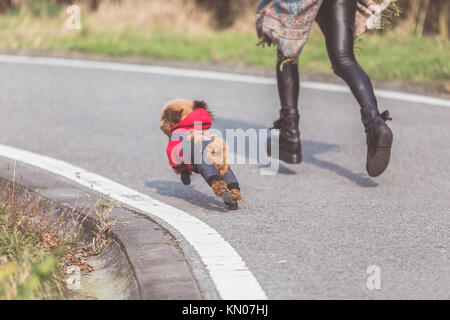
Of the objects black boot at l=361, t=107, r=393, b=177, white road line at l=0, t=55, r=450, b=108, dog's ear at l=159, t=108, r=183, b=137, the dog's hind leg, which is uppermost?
dog's ear at l=159, t=108, r=183, b=137

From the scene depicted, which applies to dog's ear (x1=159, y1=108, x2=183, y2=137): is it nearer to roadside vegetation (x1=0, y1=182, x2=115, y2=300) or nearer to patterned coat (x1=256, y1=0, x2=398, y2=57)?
roadside vegetation (x1=0, y1=182, x2=115, y2=300)

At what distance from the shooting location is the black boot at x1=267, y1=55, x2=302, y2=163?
17.6 feet

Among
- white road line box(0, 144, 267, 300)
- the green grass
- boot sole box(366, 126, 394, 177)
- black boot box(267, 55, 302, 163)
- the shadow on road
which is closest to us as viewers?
white road line box(0, 144, 267, 300)

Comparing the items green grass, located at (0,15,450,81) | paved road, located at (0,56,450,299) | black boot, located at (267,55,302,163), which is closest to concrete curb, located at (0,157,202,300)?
paved road, located at (0,56,450,299)

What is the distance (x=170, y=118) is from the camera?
4598 millimetres

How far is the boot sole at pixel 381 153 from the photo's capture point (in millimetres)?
4746

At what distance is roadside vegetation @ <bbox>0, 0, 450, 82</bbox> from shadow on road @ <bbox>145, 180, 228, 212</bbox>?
13.7 feet

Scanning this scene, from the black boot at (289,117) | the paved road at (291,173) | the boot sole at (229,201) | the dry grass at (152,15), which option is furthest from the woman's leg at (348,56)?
the dry grass at (152,15)

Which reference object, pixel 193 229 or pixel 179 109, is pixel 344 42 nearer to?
pixel 179 109

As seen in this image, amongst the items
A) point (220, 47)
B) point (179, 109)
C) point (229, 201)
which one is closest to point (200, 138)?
point (179, 109)

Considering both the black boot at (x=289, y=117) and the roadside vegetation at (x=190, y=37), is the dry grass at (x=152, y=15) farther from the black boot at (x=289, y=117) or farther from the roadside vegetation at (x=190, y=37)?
the black boot at (x=289, y=117)

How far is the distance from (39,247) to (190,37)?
8453mm

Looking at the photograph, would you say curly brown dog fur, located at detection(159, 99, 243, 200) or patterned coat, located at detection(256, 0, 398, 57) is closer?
A: curly brown dog fur, located at detection(159, 99, 243, 200)
